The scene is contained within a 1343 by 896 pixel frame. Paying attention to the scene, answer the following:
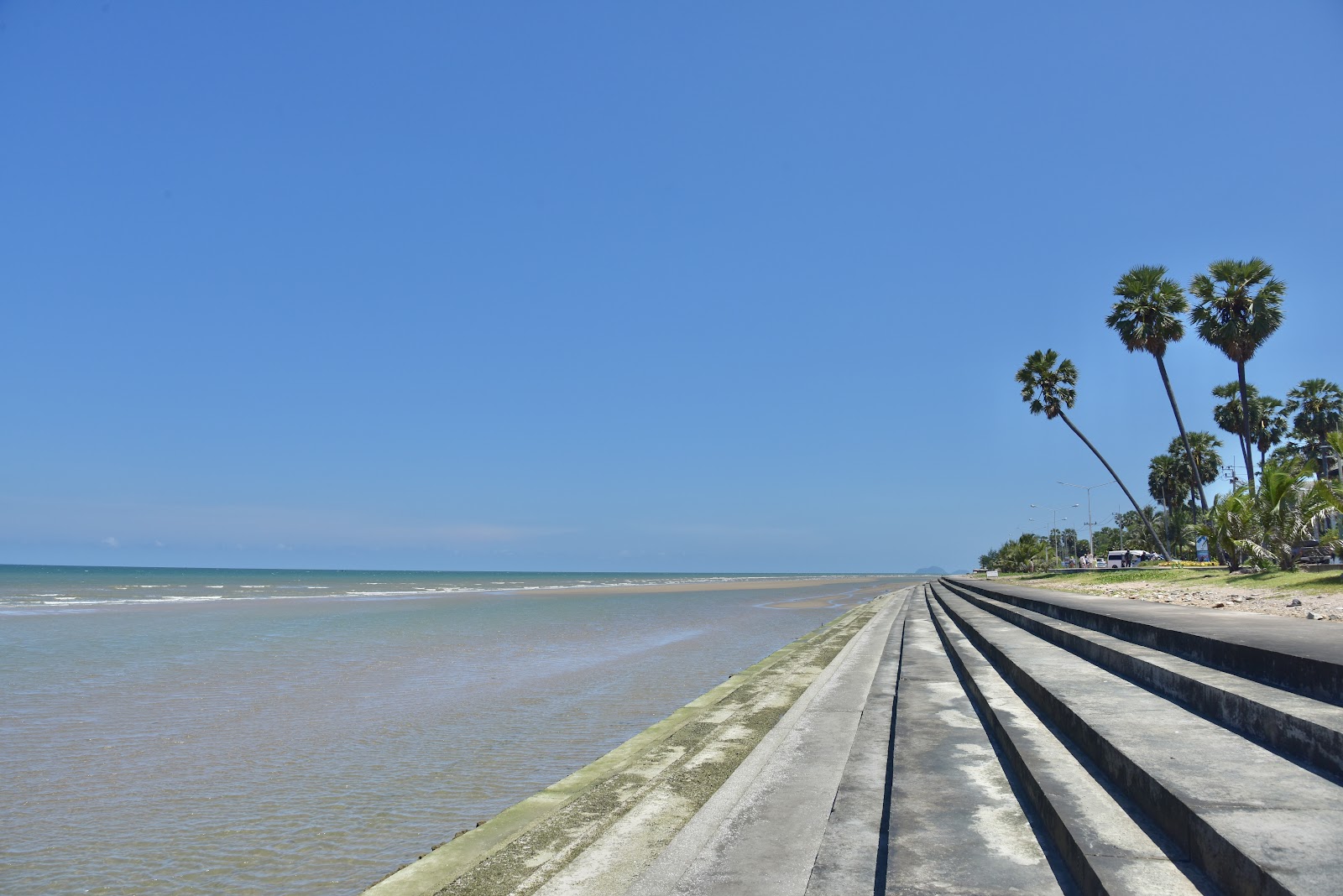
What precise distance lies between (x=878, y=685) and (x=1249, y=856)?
7.72m

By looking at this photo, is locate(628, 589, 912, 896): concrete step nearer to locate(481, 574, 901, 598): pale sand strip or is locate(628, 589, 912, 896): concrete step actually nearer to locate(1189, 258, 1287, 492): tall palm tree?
locate(1189, 258, 1287, 492): tall palm tree

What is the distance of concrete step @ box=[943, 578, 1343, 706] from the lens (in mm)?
4484

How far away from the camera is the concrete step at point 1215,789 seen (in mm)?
2574

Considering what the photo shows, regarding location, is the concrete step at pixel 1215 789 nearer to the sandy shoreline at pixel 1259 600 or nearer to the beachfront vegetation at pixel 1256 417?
the sandy shoreline at pixel 1259 600

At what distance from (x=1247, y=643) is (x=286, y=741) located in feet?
31.0

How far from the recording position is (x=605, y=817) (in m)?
5.54

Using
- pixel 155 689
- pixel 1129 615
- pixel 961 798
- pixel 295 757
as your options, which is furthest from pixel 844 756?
pixel 155 689

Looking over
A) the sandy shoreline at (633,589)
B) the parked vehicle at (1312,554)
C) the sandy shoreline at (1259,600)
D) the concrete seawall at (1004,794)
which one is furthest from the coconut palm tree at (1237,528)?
the sandy shoreline at (633,589)

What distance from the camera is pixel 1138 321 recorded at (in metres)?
36.9

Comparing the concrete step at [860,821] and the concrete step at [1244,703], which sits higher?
the concrete step at [1244,703]

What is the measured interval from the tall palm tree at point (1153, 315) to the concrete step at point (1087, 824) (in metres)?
36.9

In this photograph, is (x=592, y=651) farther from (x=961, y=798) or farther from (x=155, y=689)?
(x=961, y=798)

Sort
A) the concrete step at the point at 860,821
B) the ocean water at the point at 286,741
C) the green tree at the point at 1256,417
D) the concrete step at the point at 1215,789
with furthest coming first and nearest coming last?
the green tree at the point at 1256,417 < the ocean water at the point at 286,741 < the concrete step at the point at 860,821 < the concrete step at the point at 1215,789

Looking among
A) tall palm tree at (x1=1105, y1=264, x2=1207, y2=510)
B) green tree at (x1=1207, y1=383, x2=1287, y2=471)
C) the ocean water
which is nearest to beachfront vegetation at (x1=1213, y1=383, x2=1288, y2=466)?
green tree at (x1=1207, y1=383, x2=1287, y2=471)
